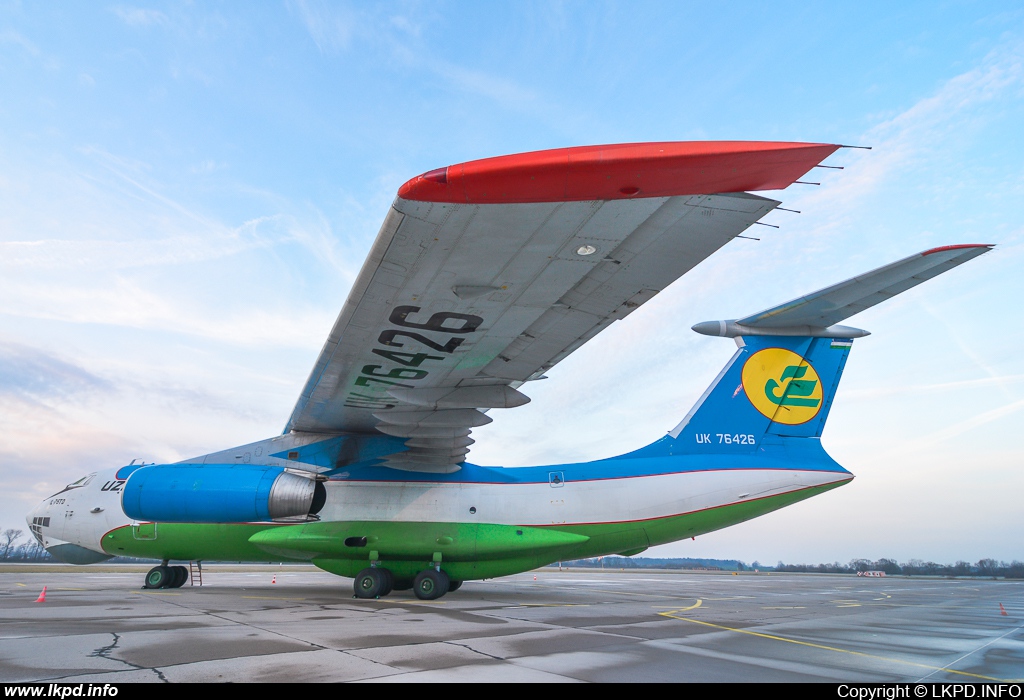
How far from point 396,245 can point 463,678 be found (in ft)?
10.6

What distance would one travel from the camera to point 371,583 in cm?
1010

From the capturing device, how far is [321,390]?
8.58m

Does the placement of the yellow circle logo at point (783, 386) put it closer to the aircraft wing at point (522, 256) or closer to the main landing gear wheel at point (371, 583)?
the aircraft wing at point (522, 256)

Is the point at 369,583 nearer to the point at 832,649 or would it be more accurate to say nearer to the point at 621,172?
the point at 832,649

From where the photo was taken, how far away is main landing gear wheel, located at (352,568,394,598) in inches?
395

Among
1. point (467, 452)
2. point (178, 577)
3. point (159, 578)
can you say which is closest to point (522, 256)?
point (467, 452)

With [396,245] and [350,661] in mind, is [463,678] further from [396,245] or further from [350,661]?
[396,245]

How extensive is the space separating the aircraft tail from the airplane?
30mm

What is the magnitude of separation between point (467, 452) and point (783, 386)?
5.60 meters

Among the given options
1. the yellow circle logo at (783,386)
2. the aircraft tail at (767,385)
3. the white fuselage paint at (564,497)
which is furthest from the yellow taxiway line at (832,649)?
the yellow circle logo at (783,386)

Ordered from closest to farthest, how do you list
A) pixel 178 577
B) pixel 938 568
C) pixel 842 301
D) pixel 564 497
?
pixel 842 301 < pixel 564 497 < pixel 178 577 < pixel 938 568

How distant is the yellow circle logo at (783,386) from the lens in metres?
10.3

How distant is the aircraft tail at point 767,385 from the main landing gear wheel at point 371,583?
17.1 feet

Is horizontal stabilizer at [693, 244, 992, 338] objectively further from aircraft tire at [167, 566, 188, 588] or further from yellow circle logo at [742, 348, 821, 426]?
aircraft tire at [167, 566, 188, 588]
